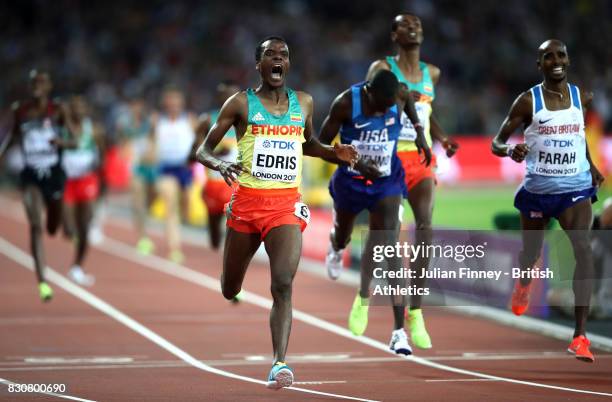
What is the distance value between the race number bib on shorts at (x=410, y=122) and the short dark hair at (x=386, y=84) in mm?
933

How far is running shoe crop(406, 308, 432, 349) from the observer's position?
11.5 metres

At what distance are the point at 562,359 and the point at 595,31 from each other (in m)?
24.5

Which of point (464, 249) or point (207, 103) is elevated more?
point (207, 103)

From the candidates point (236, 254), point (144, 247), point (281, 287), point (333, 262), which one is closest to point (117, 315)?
point (333, 262)

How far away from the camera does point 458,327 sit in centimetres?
1416

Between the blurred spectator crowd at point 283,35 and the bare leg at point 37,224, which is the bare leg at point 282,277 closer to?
the bare leg at point 37,224

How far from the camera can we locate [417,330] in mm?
11547

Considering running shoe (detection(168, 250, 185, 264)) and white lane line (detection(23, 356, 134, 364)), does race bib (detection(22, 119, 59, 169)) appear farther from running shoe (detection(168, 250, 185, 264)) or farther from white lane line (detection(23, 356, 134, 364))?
running shoe (detection(168, 250, 185, 264))

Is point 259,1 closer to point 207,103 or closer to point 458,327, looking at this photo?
point 207,103

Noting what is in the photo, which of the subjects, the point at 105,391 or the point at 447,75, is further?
the point at 447,75

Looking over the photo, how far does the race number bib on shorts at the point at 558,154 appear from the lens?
1085 cm

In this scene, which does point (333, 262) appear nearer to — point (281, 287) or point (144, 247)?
point (281, 287)

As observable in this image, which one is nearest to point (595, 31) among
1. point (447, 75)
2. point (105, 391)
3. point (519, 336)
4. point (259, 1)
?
point (447, 75)

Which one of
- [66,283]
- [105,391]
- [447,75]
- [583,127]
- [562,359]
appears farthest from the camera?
[447,75]
